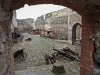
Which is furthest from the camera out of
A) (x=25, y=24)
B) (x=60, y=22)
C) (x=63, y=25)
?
(x=25, y=24)

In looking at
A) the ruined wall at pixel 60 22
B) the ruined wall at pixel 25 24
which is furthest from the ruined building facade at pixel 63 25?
the ruined wall at pixel 25 24

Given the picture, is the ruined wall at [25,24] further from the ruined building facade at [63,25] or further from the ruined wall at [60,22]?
the ruined wall at [60,22]

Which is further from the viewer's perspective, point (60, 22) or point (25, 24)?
point (25, 24)

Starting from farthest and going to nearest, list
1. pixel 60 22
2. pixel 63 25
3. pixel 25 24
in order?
pixel 25 24, pixel 60 22, pixel 63 25

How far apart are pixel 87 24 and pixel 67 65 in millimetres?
2375

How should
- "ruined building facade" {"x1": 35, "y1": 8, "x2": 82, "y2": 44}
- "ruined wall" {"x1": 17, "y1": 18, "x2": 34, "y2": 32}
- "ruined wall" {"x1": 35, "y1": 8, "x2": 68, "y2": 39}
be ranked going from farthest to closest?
1. "ruined wall" {"x1": 17, "y1": 18, "x2": 34, "y2": 32}
2. "ruined wall" {"x1": 35, "y1": 8, "x2": 68, "y2": 39}
3. "ruined building facade" {"x1": 35, "y1": 8, "x2": 82, "y2": 44}

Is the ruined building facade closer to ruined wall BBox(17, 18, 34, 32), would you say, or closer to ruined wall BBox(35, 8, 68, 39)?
ruined wall BBox(35, 8, 68, 39)

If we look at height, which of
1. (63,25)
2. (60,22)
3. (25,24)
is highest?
(25,24)

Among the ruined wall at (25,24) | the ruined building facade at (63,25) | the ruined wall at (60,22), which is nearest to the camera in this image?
the ruined building facade at (63,25)

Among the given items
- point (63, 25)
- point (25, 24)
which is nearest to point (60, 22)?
point (63, 25)

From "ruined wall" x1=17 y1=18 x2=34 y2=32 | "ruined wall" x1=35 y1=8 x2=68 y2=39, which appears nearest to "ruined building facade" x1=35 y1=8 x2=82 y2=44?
"ruined wall" x1=35 y1=8 x2=68 y2=39

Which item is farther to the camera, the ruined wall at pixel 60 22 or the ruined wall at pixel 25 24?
the ruined wall at pixel 25 24

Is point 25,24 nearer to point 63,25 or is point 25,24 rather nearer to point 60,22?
point 60,22

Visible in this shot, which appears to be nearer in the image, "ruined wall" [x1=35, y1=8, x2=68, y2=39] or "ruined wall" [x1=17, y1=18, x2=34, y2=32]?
"ruined wall" [x1=35, y1=8, x2=68, y2=39]
